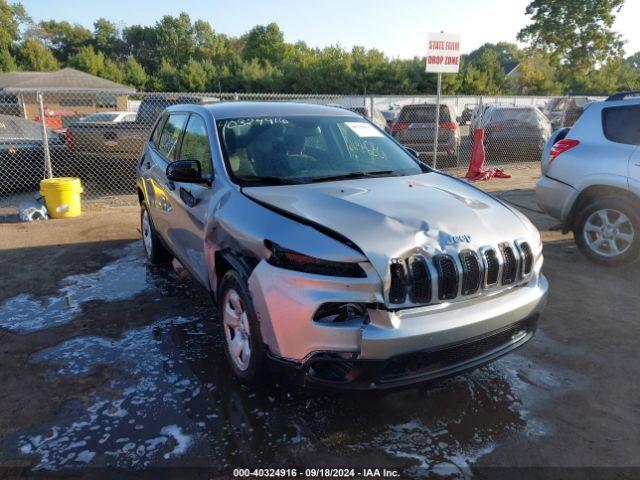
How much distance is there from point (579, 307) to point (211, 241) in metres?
3.35

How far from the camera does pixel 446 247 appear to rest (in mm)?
2686

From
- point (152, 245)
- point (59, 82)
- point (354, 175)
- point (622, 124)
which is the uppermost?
point (59, 82)

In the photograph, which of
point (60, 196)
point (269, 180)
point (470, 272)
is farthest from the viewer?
point (60, 196)

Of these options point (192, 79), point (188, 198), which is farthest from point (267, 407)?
point (192, 79)

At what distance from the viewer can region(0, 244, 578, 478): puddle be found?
2.64 meters

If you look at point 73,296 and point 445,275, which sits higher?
point 445,275

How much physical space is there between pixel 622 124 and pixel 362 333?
4653mm

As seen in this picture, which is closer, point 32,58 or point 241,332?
point 241,332

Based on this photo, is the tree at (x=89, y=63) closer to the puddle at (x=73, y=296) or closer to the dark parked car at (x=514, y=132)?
the dark parked car at (x=514, y=132)

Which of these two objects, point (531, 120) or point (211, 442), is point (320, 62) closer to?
point (531, 120)

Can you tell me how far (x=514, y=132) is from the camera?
14.1 metres

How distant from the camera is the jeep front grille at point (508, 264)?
2869 mm

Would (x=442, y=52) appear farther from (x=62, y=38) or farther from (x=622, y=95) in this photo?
(x=62, y=38)

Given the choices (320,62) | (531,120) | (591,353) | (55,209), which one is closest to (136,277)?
(55,209)
